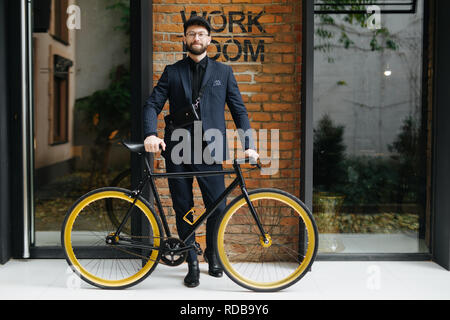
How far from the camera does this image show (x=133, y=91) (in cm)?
372

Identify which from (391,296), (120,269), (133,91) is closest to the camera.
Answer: (391,296)

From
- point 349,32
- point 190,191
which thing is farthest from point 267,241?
point 349,32

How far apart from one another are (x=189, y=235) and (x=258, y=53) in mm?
1691

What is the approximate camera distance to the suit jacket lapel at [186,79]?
313cm

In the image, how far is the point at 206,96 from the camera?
3.15m

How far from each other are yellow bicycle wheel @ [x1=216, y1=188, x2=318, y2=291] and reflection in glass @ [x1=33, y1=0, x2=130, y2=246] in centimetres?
130

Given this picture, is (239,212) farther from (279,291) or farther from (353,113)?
(353,113)

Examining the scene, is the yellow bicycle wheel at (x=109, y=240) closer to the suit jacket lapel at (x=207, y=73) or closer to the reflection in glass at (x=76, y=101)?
the reflection in glass at (x=76, y=101)

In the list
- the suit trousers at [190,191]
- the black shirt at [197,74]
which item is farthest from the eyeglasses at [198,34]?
the suit trousers at [190,191]

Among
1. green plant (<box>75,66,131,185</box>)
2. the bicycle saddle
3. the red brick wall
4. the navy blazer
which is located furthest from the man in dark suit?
green plant (<box>75,66,131,185</box>)

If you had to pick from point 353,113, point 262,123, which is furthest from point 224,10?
point 353,113

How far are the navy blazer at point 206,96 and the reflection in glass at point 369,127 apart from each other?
37.2 inches

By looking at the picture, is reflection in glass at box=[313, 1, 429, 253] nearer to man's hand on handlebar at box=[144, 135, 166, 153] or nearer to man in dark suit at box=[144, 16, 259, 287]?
man in dark suit at box=[144, 16, 259, 287]

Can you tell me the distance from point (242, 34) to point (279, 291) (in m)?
2.14
